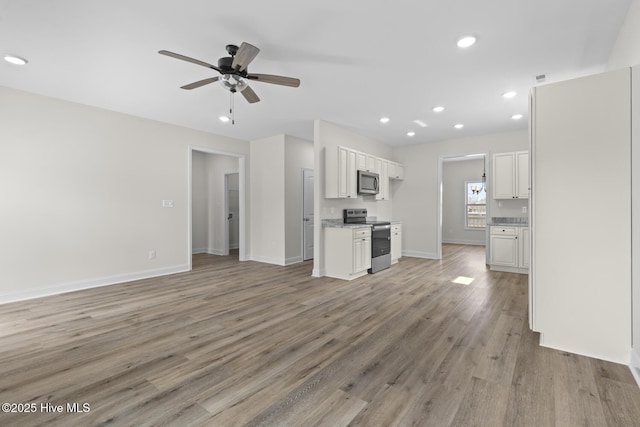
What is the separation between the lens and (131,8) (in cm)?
223

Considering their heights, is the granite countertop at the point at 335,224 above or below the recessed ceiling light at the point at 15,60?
below

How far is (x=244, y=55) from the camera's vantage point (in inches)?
95.8

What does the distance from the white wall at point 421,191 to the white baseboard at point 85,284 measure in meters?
5.13

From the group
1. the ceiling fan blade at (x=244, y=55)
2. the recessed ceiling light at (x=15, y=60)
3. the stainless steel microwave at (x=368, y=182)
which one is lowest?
the stainless steel microwave at (x=368, y=182)

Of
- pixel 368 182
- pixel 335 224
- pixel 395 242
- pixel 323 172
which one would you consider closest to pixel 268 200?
pixel 323 172

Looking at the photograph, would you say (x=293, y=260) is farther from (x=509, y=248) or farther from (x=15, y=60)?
(x=15, y=60)

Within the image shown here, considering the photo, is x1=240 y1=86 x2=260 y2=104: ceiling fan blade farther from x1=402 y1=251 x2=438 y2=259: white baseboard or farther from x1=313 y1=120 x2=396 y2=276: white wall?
x1=402 y1=251 x2=438 y2=259: white baseboard

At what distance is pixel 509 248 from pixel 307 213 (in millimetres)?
4100

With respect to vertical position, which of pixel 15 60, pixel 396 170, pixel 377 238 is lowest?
pixel 377 238

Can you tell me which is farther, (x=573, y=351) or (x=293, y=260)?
(x=293, y=260)

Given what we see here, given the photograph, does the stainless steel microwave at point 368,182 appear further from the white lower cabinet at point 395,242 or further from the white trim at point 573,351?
the white trim at point 573,351

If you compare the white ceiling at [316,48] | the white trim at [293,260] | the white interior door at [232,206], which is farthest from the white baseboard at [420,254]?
the white interior door at [232,206]

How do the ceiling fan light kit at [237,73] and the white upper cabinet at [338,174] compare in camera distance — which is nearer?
the ceiling fan light kit at [237,73]

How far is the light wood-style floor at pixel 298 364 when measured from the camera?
1.67 meters
